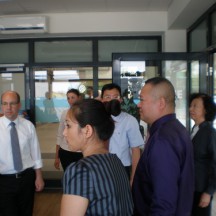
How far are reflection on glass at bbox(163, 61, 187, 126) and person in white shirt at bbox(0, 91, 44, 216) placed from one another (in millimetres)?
2509

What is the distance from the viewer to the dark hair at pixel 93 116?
1134 millimetres

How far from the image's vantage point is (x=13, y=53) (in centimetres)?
503

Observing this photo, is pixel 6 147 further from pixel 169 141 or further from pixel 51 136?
pixel 51 136

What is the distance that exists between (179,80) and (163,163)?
3.37 metres

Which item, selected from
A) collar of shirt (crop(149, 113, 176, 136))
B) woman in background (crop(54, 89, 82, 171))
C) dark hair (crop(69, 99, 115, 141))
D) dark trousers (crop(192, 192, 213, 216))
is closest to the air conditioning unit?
woman in background (crop(54, 89, 82, 171))

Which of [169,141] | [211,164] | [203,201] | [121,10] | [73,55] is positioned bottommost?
[203,201]

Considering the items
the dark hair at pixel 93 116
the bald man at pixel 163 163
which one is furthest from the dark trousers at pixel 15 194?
the dark hair at pixel 93 116

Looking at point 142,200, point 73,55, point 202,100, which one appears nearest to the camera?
point 142,200

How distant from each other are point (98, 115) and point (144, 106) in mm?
386

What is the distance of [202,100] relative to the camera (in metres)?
2.43

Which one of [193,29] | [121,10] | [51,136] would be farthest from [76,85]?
[193,29]

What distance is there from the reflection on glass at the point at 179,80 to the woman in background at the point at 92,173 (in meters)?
3.39

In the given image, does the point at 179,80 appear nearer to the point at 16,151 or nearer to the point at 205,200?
the point at 205,200

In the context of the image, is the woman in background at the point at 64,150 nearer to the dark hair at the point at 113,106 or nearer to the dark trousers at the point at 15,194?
the dark trousers at the point at 15,194
